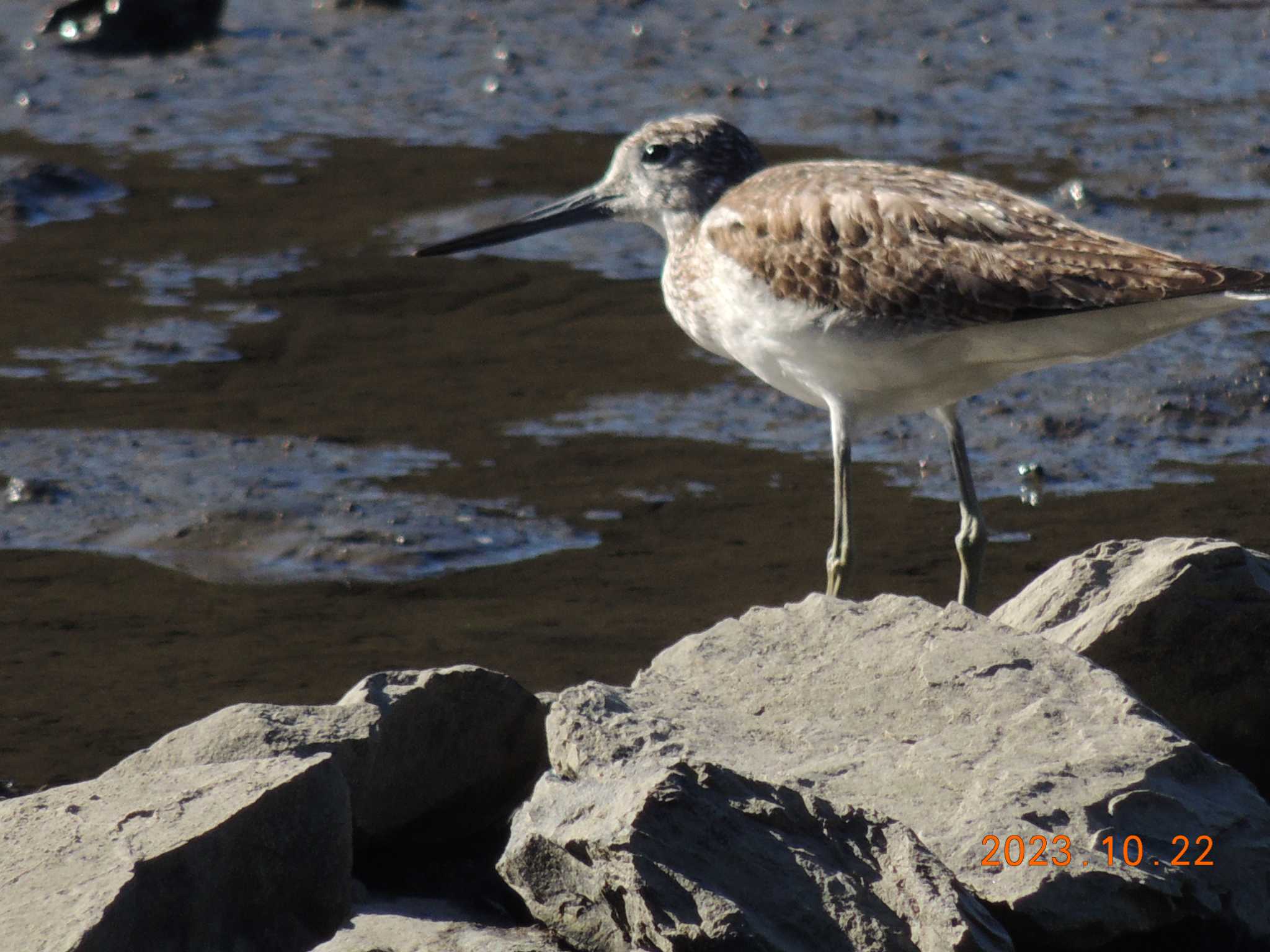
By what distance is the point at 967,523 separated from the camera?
5594 mm

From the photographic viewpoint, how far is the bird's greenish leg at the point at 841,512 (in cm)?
532

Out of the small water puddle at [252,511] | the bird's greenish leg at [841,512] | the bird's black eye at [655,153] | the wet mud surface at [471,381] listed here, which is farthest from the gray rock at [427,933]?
the bird's black eye at [655,153]

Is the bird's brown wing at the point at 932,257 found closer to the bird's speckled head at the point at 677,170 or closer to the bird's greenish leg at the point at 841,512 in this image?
the bird's greenish leg at the point at 841,512

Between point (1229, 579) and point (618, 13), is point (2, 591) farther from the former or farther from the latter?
point (618, 13)

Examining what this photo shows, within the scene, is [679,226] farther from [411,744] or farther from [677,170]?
[411,744]

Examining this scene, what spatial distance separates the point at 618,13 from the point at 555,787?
36.0 feet

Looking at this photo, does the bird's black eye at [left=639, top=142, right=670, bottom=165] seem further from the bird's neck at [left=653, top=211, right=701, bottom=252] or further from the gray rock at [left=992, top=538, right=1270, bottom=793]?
the gray rock at [left=992, top=538, right=1270, bottom=793]

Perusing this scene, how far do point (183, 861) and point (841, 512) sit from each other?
104 inches

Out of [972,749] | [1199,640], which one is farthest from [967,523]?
[972,749]

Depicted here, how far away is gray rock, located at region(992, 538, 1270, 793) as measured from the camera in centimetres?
432

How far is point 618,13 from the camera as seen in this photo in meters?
13.9

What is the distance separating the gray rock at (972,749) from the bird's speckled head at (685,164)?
1944 mm

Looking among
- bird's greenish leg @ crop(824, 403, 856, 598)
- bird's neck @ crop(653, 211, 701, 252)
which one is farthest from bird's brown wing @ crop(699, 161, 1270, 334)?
bird's neck @ crop(653, 211, 701, 252)

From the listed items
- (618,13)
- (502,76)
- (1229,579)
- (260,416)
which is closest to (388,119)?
(502,76)
